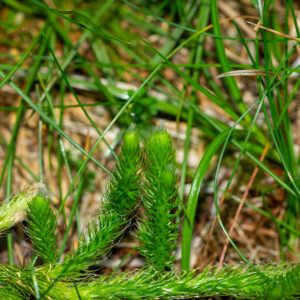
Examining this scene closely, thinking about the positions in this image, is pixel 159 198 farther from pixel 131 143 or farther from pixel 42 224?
pixel 42 224

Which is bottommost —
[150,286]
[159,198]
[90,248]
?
[150,286]

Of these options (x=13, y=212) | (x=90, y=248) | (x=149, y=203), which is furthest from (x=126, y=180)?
(x=13, y=212)

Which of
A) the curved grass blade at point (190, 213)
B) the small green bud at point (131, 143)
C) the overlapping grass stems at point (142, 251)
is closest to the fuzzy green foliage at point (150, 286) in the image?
the overlapping grass stems at point (142, 251)

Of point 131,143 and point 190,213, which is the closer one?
point 131,143

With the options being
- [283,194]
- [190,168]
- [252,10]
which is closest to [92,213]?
[190,168]

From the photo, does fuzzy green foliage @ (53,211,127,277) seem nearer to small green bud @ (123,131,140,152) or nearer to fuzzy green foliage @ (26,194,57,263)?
fuzzy green foliage @ (26,194,57,263)

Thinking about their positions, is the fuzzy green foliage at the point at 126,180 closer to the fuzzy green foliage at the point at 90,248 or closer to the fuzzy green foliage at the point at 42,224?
the fuzzy green foliage at the point at 90,248

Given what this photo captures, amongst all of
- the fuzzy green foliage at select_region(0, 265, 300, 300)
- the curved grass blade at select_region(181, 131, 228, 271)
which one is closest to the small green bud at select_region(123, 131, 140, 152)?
the curved grass blade at select_region(181, 131, 228, 271)
